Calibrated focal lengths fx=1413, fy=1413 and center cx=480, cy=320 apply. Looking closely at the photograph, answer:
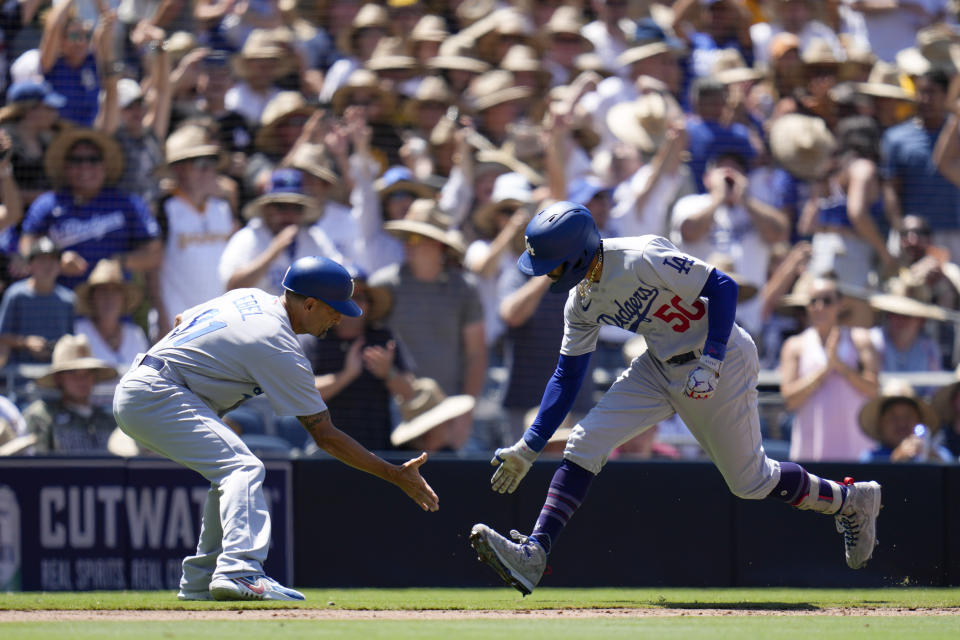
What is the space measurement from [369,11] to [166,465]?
5332 millimetres

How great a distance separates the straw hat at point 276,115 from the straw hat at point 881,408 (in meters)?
4.93

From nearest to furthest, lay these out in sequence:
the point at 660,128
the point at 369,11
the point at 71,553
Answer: the point at 71,553 → the point at 660,128 → the point at 369,11

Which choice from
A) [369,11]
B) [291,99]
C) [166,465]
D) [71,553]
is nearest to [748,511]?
[166,465]

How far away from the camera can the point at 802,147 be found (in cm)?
1134

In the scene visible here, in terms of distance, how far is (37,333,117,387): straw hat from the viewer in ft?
30.2

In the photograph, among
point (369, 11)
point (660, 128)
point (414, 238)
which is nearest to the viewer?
point (414, 238)

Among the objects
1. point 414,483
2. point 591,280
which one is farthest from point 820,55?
point 414,483

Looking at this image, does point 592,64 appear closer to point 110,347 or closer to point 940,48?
point 940,48

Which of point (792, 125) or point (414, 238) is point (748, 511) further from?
point (792, 125)

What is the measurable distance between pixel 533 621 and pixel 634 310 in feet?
4.83

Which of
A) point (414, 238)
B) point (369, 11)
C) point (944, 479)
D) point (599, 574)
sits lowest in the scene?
point (599, 574)

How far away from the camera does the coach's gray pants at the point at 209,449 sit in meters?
6.20

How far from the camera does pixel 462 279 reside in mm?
9898

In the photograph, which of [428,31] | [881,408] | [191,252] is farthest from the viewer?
[428,31]
